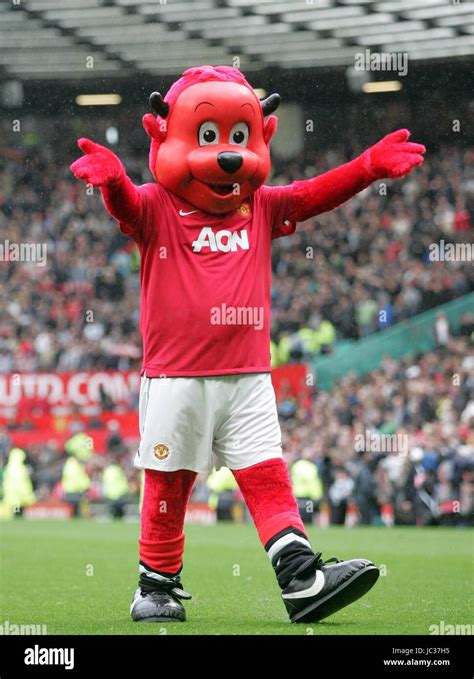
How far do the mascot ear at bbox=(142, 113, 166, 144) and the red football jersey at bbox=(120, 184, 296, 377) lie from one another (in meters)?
0.21

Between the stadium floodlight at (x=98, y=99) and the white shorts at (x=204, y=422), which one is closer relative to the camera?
the white shorts at (x=204, y=422)

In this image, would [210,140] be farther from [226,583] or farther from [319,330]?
[319,330]

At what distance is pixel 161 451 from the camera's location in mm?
5422

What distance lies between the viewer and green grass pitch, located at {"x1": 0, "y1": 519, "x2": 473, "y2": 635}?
5312 mm

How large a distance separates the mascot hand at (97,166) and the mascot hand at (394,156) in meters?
1.07

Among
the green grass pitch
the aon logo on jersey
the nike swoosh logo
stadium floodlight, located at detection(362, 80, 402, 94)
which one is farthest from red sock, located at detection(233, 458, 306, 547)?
stadium floodlight, located at detection(362, 80, 402, 94)

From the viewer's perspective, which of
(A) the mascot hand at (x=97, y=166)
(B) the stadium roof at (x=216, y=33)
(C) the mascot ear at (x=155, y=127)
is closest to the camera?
(A) the mascot hand at (x=97, y=166)

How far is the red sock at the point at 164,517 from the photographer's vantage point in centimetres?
550

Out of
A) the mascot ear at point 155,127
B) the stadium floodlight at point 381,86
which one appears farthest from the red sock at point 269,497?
the stadium floodlight at point 381,86

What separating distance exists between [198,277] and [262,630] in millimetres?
1472

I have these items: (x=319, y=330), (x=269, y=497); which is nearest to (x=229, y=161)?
(x=269, y=497)

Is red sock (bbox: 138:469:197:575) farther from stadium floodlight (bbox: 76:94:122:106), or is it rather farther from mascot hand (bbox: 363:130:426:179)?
stadium floodlight (bbox: 76:94:122:106)

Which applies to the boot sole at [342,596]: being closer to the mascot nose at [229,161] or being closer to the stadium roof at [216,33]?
the mascot nose at [229,161]
